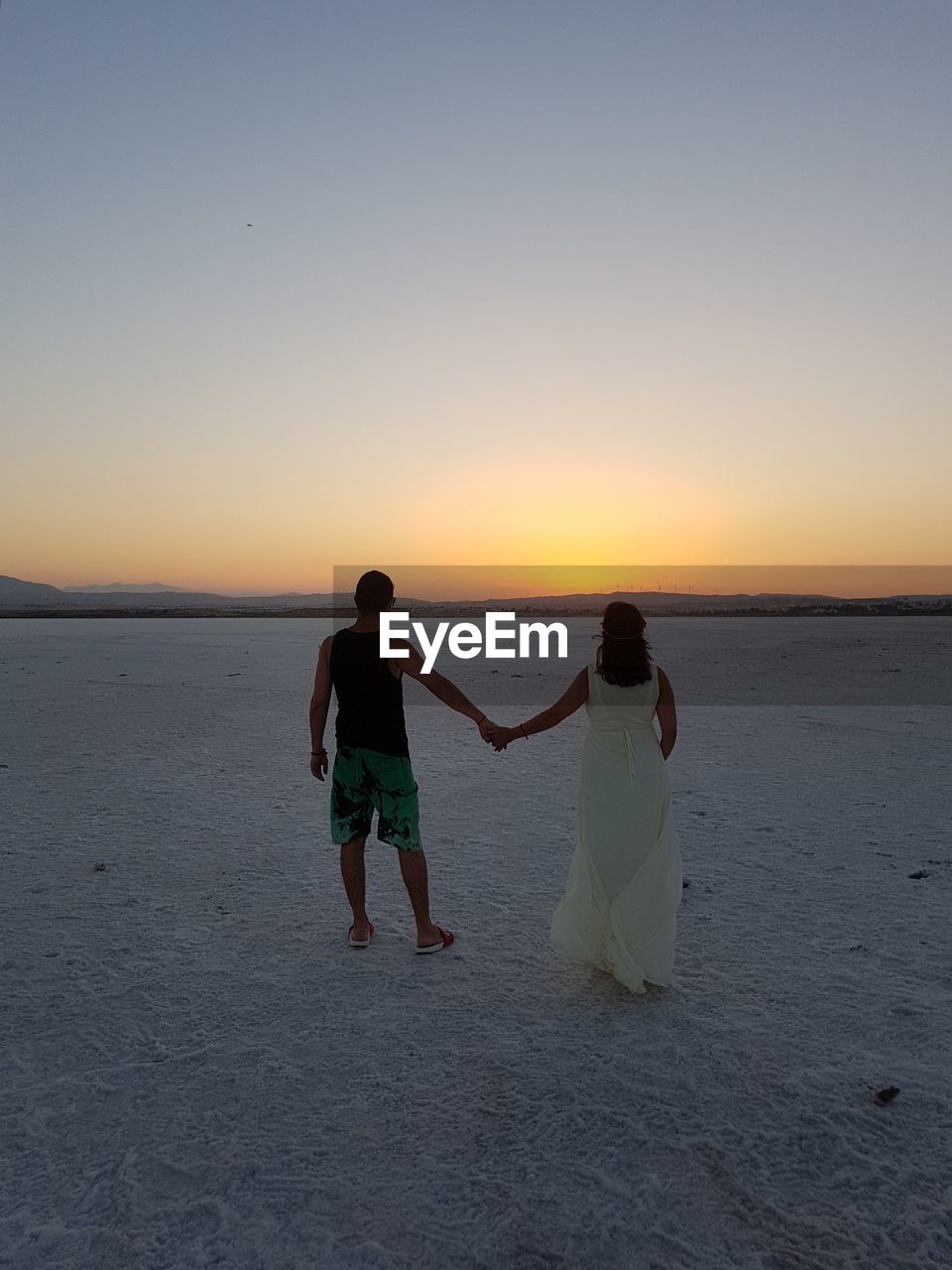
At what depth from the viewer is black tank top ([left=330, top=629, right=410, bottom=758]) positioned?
15.3 ft

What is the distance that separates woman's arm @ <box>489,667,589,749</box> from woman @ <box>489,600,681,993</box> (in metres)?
0.02

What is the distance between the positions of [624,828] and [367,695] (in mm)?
1530

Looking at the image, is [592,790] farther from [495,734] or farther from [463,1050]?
[463,1050]

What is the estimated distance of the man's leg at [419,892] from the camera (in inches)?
186

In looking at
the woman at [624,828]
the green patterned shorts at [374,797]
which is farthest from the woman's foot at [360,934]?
the woman at [624,828]

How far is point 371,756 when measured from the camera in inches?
186

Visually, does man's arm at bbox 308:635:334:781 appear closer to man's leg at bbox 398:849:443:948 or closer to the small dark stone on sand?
man's leg at bbox 398:849:443:948

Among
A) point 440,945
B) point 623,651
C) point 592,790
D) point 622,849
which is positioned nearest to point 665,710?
point 623,651

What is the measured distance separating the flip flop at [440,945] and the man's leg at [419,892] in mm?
16

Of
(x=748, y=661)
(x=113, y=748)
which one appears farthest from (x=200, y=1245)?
(x=748, y=661)

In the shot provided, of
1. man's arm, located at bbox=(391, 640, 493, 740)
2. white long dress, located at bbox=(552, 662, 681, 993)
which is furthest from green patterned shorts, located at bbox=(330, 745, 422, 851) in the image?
white long dress, located at bbox=(552, 662, 681, 993)

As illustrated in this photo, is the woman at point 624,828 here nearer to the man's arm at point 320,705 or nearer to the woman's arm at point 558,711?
the woman's arm at point 558,711

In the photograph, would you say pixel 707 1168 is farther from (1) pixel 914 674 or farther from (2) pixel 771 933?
(1) pixel 914 674

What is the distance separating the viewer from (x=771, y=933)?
4.91 metres
